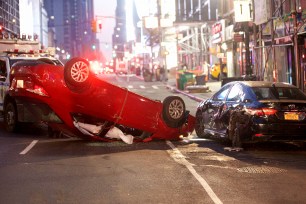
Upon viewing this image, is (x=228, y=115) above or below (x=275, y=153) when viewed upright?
above

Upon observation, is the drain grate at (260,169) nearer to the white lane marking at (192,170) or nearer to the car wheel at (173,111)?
the white lane marking at (192,170)

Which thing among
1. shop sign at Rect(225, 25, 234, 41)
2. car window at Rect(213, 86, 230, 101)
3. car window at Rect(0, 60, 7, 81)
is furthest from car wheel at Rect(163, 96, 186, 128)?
shop sign at Rect(225, 25, 234, 41)

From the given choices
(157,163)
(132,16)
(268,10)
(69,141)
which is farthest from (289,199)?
(132,16)

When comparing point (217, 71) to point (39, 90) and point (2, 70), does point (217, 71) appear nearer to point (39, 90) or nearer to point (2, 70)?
point (2, 70)

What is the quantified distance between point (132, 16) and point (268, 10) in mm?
144067

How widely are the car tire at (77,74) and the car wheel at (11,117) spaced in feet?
9.11

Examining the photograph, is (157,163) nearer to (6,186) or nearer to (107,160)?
(107,160)

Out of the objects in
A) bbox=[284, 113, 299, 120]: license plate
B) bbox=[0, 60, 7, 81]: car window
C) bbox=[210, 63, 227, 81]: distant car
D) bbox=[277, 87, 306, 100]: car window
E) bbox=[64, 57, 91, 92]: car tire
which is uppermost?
bbox=[210, 63, 227, 81]: distant car

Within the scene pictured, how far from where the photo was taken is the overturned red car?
12.3 meters

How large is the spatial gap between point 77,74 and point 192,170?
3.88 meters

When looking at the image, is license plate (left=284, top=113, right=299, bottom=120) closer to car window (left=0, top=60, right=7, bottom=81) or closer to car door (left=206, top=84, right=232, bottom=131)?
car door (left=206, top=84, right=232, bottom=131)

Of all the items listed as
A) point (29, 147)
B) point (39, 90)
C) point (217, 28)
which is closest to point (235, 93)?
point (39, 90)

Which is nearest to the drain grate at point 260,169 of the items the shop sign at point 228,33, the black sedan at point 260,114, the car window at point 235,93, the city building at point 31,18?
the black sedan at point 260,114

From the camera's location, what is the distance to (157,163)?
407 inches
